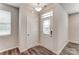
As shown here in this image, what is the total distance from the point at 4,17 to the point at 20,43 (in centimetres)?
48

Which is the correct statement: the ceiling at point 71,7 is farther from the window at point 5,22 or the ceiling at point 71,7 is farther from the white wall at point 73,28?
the window at point 5,22

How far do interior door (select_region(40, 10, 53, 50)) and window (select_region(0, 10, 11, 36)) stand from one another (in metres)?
0.53

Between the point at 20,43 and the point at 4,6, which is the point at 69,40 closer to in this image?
the point at 20,43

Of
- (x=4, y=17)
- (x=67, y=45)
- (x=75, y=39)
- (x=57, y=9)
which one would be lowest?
(x=67, y=45)

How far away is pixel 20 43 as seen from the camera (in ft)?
4.34

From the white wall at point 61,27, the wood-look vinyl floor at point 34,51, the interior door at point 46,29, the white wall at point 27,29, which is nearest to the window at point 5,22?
the white wall at point 27,29

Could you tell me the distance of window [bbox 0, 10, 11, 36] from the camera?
1244 mm

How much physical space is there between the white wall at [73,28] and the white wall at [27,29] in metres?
0.55

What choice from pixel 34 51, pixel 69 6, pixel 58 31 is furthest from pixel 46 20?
pixel 34 51

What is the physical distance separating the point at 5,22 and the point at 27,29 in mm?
357

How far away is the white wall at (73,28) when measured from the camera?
1.32m

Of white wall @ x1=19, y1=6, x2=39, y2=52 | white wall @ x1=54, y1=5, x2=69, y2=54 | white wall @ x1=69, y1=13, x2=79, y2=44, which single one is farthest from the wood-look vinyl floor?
white wall @ x1=69, y1=13, x2=79, y2=44

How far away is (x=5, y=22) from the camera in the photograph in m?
1.27
